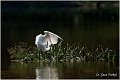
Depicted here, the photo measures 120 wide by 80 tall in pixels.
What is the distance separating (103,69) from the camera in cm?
1764

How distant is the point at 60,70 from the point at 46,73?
0.77 m

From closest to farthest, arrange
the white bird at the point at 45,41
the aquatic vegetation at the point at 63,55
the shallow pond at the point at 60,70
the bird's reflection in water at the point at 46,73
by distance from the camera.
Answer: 1. the bird's reflection in water at the point at 46,73
2. the shallow pond at the point at 60,70
3. the white bird at the point at 45,41
4. the aquatic vegetation at the point at 63,55

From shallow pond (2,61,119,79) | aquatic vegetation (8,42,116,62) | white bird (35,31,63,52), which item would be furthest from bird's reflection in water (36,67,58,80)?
aquatic vegetation (8,42,116,62)

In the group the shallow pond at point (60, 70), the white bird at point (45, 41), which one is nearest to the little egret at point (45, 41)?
the white bird at point (45, 41)

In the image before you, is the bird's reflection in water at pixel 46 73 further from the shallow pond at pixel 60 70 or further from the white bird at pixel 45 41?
the white bird at pixel 45 41

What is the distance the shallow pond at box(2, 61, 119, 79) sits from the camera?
16.4 meters

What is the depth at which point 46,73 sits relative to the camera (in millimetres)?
16922

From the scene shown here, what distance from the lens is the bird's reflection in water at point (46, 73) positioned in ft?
53.1

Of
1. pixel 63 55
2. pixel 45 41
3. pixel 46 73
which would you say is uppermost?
pixel 45 41

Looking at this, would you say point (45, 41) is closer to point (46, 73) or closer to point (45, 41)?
point (45, 41)

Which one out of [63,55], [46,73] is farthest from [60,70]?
[63,55]

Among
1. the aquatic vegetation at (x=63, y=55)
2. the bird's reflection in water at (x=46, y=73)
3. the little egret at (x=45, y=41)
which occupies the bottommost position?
the bird's reflection in water at (x=46, y=73)

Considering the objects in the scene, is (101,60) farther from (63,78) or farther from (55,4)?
(55,4)

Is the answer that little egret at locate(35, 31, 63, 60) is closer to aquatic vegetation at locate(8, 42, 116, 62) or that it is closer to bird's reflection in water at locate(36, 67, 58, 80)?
aquatic vegetation at locate(8, 42, 116, 62)
